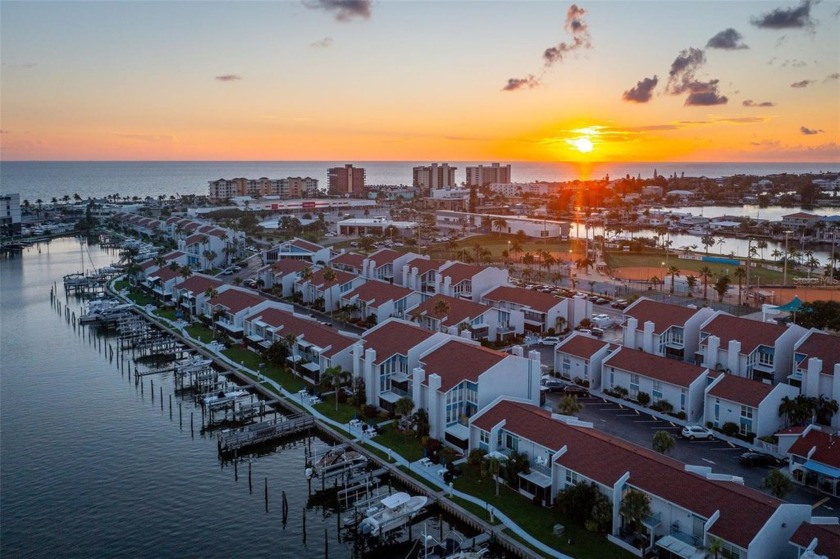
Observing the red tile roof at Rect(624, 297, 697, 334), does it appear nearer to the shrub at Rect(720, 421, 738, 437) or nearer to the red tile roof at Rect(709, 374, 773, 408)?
the red tile roof at Rect(709, 374, 773, 408)

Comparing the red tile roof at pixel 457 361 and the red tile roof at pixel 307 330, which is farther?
the red tile roof at pixel 307 330

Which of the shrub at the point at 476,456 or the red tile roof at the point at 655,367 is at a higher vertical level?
the red tile roof at the point at 655,367

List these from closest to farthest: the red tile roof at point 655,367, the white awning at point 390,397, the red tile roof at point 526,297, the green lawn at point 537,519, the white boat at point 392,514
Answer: the green lawn at point 537,519 < the white boat at point 392,514 < the red tile roof at point 655,367 < the white awning at point 390,397 < the red tile roof at point 526,297

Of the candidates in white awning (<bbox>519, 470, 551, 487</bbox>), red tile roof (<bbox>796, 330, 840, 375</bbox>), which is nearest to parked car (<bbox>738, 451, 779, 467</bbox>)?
red tile roof (<bbox>796, 330, 840, 375</bbox>)

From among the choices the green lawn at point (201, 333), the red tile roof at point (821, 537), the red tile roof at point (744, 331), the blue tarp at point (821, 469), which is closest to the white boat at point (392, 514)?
the red tile roof at point (821, 537)

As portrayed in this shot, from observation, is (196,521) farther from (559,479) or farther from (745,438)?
(745,438)

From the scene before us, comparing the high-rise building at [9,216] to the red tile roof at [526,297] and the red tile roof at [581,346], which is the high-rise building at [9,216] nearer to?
the red tile roof at [526,297]
